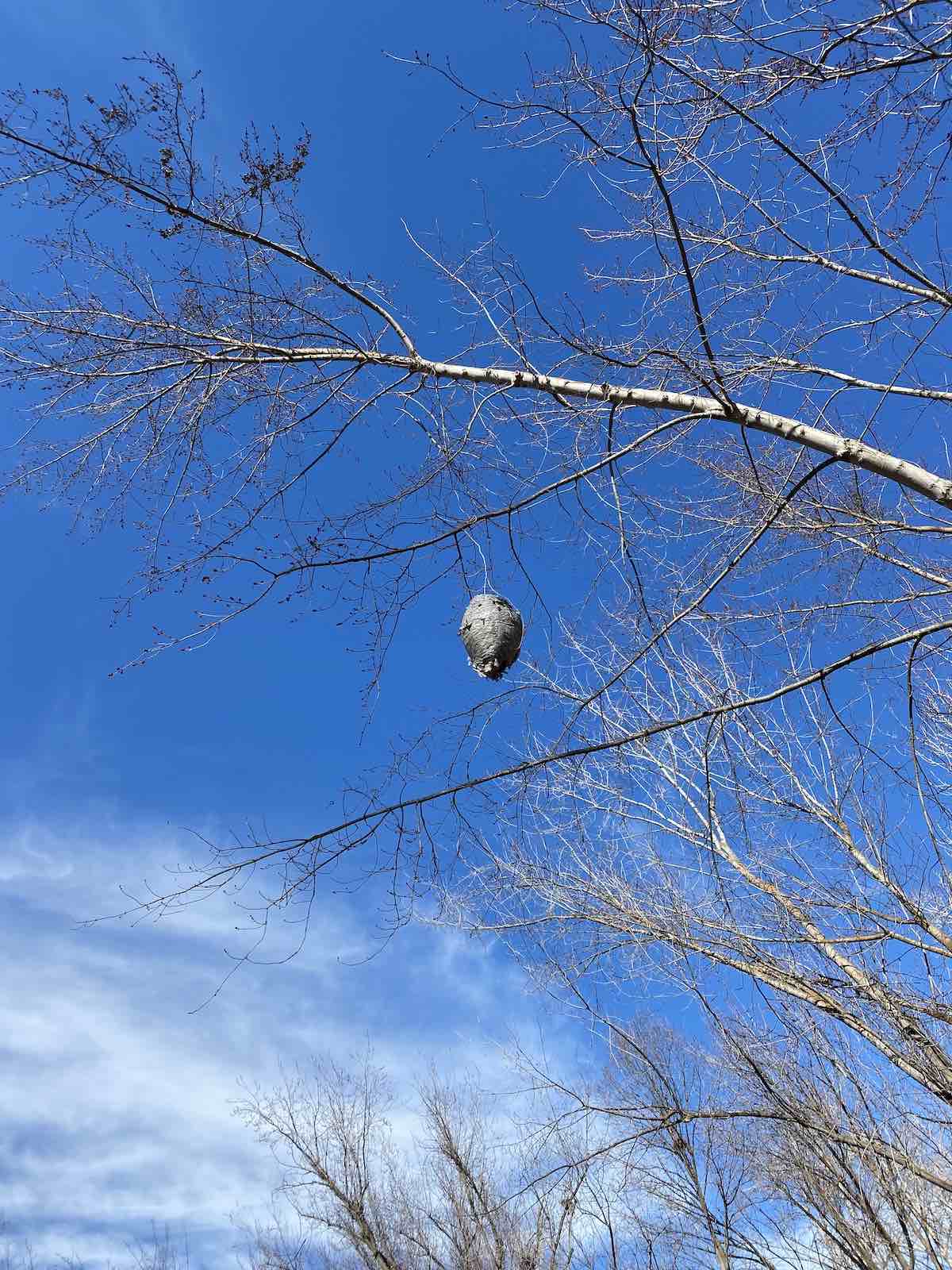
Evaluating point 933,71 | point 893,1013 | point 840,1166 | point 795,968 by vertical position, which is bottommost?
point 840,1166

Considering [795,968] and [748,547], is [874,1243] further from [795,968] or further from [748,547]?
[748,547]

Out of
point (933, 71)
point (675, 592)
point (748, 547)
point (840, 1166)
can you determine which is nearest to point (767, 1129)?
point (840, 1166)

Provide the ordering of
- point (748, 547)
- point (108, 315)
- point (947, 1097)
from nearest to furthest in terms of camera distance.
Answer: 1. point (748, 547)
2. point (108, 315)
3. point (947, 1097)

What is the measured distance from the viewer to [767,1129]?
718cm

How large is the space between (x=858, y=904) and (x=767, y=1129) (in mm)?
2002

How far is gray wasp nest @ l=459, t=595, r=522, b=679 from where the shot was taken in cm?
355

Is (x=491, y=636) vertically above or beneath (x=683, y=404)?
beneath

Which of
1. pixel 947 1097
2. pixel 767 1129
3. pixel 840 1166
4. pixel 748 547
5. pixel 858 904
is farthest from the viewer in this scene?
pixel 767 1129

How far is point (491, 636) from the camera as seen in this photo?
3.54 m

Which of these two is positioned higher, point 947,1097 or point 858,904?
point 858,904

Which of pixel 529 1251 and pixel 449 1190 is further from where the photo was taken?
pixel 449 1190

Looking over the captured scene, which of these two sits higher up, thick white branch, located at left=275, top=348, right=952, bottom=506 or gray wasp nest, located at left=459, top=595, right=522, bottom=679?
thick white branch, located at left=275, top=348, right=952, bottom=506

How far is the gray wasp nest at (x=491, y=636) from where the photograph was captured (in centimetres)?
355

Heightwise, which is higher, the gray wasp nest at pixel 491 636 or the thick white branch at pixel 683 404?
the thick white branch at pixel 683 404
